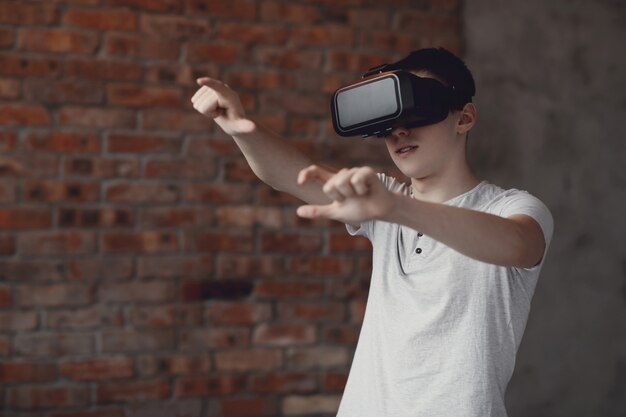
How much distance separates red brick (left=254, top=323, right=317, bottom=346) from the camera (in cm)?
191

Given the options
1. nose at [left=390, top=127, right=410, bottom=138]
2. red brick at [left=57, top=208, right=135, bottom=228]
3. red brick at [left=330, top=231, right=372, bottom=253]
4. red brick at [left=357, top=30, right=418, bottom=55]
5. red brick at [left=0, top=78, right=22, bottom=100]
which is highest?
red brick at [left=357, top=30, right=418, bottom=55]

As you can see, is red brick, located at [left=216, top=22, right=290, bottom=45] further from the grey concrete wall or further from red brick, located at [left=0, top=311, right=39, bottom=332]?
red brick, located at [left=0, top=311, right=39, bottom=332]

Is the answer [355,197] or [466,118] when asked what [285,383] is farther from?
[355,197]

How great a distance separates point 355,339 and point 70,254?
Result: 0.81 metres

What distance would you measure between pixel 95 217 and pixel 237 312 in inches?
17.8

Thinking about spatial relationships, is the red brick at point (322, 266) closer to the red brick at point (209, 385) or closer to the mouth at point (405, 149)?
the red brick at point (209, 385)

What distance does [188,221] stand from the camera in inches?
73.0

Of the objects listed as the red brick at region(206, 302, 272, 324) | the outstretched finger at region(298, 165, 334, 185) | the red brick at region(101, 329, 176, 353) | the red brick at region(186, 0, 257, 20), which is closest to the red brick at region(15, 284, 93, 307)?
the red brick at region(101, 329, 176, 353)

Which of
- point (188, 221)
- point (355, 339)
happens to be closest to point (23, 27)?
point (188, 221)

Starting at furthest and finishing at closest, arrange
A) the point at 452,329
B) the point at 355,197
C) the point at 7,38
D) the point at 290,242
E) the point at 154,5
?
the point at 290,242 → the point at 154,5 → the point at 7,38 → the point at 452,329 → the point at 355,197

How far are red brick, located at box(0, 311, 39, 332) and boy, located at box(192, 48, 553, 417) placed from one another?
0.91 metres

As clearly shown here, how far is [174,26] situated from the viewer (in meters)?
1.84

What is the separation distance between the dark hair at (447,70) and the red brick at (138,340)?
1.06 metres

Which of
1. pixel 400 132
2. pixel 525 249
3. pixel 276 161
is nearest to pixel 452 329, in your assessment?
pixel 525 249
